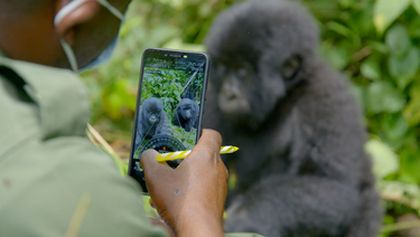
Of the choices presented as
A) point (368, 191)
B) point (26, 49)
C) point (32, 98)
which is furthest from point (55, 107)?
point (368, 191)

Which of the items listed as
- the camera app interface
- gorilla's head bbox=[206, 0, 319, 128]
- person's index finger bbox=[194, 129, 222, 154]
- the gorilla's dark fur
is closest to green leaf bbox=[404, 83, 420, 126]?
the gorilla's dark fur

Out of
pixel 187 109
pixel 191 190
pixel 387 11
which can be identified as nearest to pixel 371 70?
pixel 387 11

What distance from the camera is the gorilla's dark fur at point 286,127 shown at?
13.4ft

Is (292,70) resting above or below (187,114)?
below

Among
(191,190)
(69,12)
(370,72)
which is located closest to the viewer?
(69,12)

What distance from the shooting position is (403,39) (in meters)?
5.09

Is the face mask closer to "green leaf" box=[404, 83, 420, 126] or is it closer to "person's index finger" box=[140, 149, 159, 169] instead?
"person's index finger" box=[140, 149, 159, 169]

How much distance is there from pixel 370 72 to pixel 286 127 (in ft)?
4.23

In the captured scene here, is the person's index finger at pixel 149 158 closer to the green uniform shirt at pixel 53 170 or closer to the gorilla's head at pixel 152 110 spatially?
the gorilla's head at pixel 152 110

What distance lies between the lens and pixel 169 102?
5.85 feet

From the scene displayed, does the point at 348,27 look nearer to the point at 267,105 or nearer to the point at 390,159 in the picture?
the point at 390,159

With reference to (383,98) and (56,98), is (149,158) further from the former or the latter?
(383,98)

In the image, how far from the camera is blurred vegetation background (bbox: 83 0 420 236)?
15.7ft

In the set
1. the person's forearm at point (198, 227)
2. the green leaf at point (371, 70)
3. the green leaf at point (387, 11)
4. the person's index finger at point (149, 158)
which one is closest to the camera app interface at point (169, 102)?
the person's index finger at point (149, 158)
